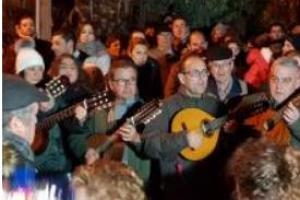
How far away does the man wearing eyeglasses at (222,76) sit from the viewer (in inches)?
295

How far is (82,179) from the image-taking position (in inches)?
141

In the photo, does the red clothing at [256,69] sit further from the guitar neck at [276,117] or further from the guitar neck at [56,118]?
the guitar neck at [56,118]

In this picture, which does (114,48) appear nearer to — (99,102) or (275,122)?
(99,102)

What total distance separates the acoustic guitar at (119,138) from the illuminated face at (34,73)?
714 millimetres

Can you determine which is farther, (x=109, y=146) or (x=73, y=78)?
(x=73, y=78)

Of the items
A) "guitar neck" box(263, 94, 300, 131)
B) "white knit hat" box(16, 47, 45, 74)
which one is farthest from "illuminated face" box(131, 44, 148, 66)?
"guitar neck" box(263, 94, 300, 131)

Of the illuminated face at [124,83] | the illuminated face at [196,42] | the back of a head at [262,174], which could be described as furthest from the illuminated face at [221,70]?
the back of a head at [262,174]

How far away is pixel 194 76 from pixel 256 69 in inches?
115

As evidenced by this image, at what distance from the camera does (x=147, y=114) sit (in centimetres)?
644

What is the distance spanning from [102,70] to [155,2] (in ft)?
16.6

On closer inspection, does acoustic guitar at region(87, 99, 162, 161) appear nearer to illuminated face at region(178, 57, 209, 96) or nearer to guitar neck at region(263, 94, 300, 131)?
illuminated face at region(178, 57, 209, 96)

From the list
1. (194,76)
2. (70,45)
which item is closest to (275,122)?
(194,76)

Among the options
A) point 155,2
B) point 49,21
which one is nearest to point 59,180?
point 49,21

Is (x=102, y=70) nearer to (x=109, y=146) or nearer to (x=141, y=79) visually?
(x=141, y=79)
